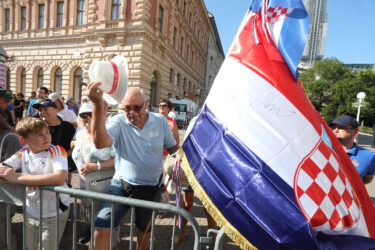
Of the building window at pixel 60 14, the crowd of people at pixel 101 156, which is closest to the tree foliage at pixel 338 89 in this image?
the building window at pixel 60 14

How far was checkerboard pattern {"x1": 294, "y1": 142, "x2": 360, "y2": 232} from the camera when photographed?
125cm

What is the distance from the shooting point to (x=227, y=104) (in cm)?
148

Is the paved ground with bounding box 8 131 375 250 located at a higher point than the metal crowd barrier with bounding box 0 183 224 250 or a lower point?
lower

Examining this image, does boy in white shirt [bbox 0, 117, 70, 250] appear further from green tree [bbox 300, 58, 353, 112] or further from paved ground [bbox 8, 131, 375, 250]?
green tree [bbox 300, 58, 353, 112]

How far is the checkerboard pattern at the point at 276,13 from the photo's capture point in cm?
145

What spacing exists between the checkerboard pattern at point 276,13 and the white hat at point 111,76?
3.56ft

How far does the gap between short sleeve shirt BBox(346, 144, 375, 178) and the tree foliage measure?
30936 mm

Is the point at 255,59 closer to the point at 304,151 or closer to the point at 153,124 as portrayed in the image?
the point at 304,151

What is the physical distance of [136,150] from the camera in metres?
2.12

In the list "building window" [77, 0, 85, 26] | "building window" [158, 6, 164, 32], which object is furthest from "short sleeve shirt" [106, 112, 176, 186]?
"building window" [77, 0, 85, 26]

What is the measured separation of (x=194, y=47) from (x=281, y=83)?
90.8ft

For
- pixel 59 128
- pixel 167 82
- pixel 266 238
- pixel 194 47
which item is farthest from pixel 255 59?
pixel 194 47

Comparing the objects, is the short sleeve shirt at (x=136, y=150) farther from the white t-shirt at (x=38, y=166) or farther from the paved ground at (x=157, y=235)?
the paved ground at (x=157, y=235)

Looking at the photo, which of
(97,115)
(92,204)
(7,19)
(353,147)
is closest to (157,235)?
(92,204)
